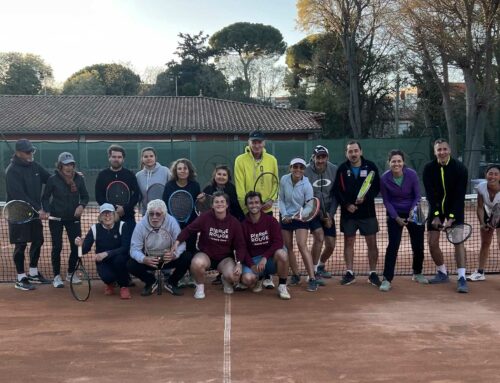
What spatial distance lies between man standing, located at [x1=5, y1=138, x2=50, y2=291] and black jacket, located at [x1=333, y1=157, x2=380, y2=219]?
329 centimetres

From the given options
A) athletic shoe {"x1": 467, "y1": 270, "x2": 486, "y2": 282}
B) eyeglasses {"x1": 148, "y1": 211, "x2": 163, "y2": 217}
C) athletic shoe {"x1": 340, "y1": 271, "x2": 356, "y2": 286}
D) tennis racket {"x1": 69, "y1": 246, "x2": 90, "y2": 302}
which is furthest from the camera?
athletic shoe {"x1": 467, "y1": 270, "x2": 486, "y2": 282}

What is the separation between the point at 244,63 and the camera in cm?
4778

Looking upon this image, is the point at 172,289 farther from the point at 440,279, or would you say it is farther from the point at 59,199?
the point at 440,279

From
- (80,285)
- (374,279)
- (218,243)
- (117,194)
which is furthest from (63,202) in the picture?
(374,279)

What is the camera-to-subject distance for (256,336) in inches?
169

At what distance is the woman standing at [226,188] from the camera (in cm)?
571

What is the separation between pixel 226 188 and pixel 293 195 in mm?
738

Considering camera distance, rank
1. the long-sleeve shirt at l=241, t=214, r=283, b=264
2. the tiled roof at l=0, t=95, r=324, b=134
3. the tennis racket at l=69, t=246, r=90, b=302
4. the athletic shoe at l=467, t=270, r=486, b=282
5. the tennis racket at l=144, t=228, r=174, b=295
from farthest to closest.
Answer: the tiled roof at l=0, t=95, r=324, b=134, the athletic shoe at l=467, t=270, r=486, b=282, the long-sleeve shirt at l=241, t=214, r=283, b=264, the tennis racket at l=144, t=228, r=174, b=295, the tennis racket at l=69, t=246, r=90, b=302

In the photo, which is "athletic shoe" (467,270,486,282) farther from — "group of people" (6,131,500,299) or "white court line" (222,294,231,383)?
"white court line" (222,294,231,383)

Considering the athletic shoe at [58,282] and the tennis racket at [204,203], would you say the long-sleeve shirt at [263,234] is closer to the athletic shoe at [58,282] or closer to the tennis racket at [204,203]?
the tennis racket at [204,203]

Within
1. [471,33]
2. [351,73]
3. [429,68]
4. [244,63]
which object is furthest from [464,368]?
[244,63]

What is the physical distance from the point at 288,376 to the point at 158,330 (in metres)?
1.39

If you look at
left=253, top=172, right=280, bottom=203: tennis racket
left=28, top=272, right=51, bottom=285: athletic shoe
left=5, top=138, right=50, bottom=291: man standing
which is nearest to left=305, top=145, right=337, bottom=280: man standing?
left=253, top=172, right=280, bottom=203: tennis racket

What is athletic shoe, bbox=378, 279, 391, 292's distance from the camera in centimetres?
571
